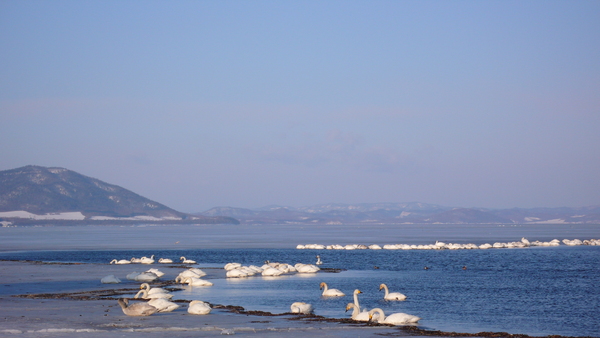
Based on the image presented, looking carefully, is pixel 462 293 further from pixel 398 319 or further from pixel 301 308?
pixel 398 319

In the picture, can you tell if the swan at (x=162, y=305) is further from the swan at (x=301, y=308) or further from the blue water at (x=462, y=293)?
the swan at (x=301, y=308)

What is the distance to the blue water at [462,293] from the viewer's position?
969 inches

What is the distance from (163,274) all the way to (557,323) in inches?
1046

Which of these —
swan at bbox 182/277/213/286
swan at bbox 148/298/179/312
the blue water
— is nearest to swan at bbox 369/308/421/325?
the blue water

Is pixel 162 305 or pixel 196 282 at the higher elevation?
pixel 162 305

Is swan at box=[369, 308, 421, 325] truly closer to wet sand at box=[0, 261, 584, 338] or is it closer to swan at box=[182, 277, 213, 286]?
wet sand at box=[0, 261, 584, 338]

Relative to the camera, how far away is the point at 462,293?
3319 cm

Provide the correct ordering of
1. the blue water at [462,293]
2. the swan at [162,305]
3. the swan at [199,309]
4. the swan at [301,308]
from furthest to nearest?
the swan at [301,308], the swan at [162,305], the swan at [199,309], the blue water at [462,293]

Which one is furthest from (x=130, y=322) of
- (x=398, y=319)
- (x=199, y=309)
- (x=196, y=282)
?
(x=196, y=282)

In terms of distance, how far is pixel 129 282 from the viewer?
38.7 m

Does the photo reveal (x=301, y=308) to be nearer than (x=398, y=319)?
No

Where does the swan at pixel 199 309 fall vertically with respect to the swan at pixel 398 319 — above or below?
above

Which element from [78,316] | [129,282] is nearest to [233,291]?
[129,282]

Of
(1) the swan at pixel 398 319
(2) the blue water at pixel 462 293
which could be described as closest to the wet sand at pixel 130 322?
(1) the swan at pixel 398 319
